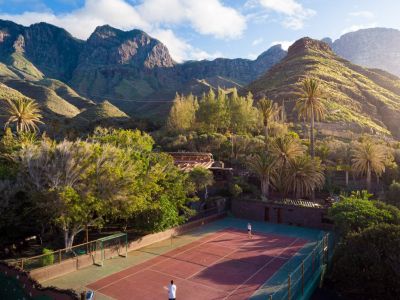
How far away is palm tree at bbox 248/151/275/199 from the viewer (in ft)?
134

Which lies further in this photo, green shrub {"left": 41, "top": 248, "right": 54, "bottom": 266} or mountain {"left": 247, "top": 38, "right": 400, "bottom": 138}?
mountain {"left": 247, "top": 38, "right": 400, "bottom": 138}

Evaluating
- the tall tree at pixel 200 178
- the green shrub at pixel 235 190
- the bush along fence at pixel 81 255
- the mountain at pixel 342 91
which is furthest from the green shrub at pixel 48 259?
the mountain at pixel 342 91

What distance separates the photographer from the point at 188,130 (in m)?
68.2

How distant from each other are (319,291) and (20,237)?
20764 millimetres

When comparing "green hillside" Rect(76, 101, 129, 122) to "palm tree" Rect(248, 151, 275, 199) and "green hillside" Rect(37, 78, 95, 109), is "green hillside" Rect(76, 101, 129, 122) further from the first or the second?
"palm tree" Rect(248, 151, 275, 199)

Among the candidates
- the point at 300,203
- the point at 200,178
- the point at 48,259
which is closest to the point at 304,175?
the point at 300,203

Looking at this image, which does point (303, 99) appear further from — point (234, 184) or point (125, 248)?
point (125, 248)

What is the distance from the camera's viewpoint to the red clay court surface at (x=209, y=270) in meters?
20.5

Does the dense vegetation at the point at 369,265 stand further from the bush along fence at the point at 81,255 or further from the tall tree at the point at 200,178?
the tall tree at the point at 200,178

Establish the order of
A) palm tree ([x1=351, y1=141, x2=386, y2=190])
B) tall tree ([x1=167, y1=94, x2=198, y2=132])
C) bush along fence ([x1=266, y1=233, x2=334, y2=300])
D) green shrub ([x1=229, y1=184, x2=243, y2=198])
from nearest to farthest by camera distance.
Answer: bush along fence ([x1=266, y1=233, x2=334, y2=300])
palm tree ([x1=351, y1=141, x2=386, y2=190])
green shrub ([x1=229, y1=184, x2=243, y2=198])
tall tree ([x1=167, y1=94, x2=198, y2=132])

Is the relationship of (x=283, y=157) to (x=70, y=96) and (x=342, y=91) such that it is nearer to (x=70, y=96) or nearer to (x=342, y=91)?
(x=342, y=91)

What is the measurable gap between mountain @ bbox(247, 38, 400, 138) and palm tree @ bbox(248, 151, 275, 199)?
30.0m

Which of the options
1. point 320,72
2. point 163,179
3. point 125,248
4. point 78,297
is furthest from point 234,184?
point 320,72

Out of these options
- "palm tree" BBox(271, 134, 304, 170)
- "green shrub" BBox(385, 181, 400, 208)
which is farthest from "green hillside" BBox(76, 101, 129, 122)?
"green shrub" BBox(385, 181, 400, 208)
